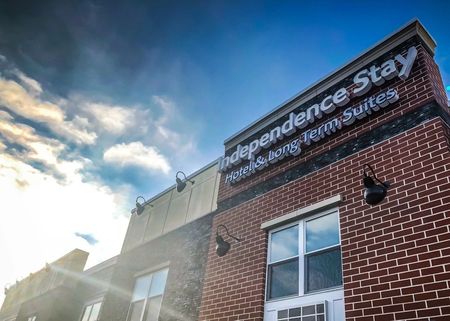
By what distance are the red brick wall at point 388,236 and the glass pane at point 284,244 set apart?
209 millimetres

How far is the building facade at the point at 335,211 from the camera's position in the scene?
530 cm

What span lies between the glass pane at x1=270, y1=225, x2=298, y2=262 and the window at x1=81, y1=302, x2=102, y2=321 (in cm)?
1005

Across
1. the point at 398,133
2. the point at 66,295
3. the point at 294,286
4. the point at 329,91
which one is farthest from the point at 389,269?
the point at 66,295

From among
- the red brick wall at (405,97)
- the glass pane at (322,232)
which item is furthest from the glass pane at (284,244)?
the red brick wall at (405,97)

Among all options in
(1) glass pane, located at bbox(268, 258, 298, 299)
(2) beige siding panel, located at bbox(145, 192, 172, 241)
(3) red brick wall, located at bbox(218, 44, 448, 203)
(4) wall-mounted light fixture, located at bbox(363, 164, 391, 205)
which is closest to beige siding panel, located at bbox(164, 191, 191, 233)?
(2) beige siding panel, located at bbox(145, 192, 172, 241)

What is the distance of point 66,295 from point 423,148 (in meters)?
18.6

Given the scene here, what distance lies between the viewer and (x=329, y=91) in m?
8.09

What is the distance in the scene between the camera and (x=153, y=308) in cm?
1045

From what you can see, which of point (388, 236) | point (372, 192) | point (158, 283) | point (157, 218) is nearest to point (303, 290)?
point (388, 236)

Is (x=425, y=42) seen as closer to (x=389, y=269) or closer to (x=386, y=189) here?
(x=386, y=189)

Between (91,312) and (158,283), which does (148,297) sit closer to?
(158,283)

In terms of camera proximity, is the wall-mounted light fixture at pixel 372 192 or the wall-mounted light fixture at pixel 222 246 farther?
the wall-mounted light fixture at pixel 222 246

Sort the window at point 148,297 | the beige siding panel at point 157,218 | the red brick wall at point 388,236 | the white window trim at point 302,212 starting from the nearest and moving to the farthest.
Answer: the red brick wall at point 388,236 → the white window trim at point 302,212 → the window at point 148,297 → the beige siding panel at point 157,218

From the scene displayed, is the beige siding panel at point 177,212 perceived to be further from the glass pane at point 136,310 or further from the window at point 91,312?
the window at point 91,312
